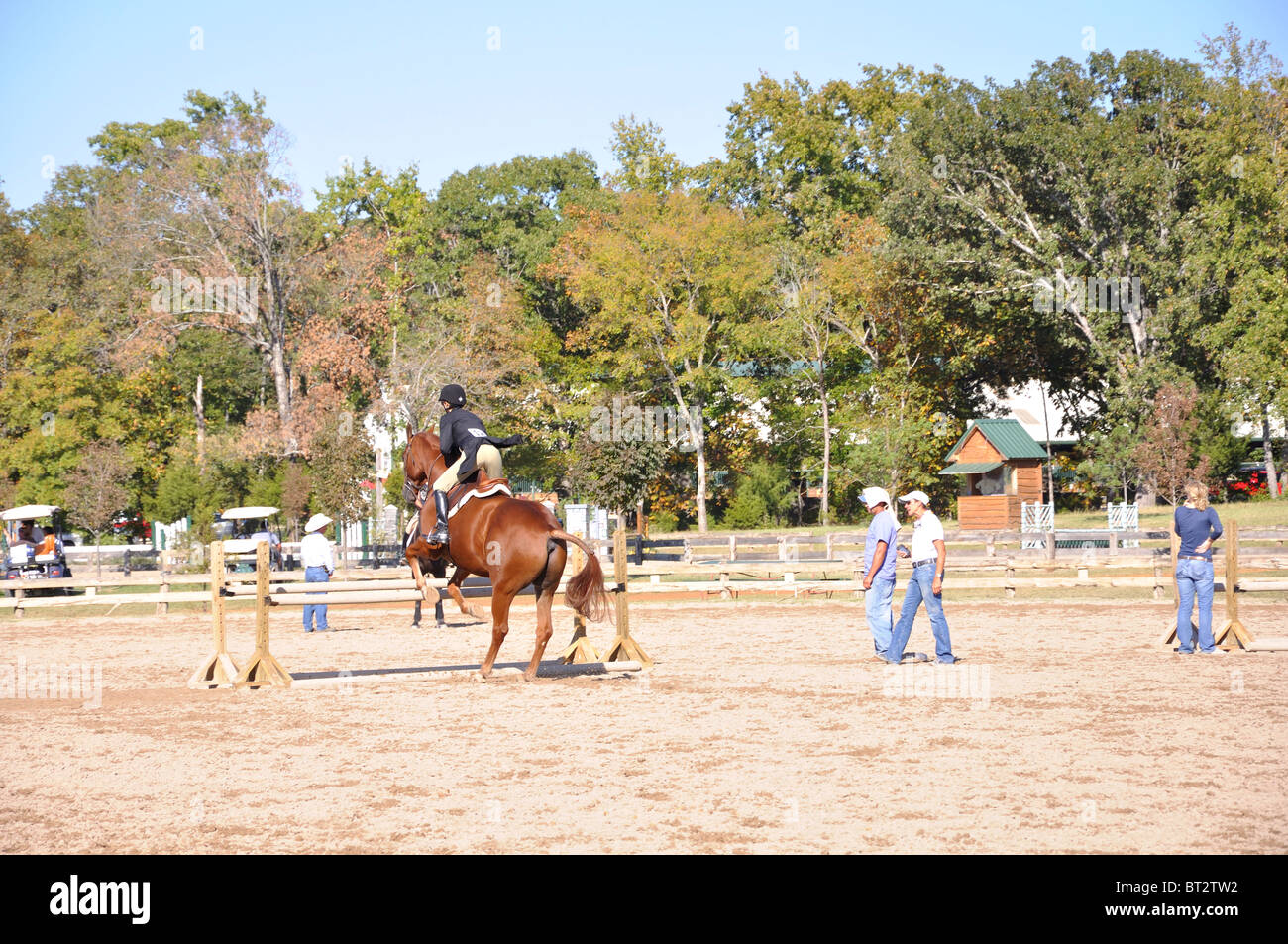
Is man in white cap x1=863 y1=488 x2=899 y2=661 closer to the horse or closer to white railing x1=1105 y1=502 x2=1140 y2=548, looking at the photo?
the horse

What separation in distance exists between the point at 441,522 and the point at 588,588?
182 centimetres

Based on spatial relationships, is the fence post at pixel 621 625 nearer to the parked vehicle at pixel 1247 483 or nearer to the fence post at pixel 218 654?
the fence post at pixel 218 654

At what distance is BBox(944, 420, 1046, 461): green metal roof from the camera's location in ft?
146

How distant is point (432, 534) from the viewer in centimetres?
1312

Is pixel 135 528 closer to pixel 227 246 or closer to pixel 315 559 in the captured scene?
pixel 227 246

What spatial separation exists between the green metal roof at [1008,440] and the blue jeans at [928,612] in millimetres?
31498

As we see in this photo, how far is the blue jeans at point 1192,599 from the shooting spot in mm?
14609

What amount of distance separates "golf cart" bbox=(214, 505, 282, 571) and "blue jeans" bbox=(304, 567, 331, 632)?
4.31 metres
